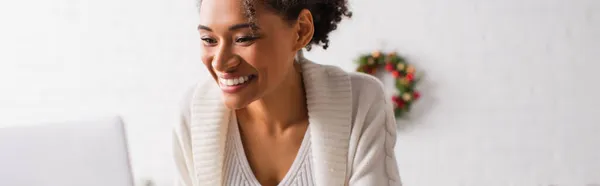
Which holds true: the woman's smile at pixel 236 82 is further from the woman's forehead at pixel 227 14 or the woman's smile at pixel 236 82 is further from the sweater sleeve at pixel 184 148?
the sweater sleeve at pixel 184 148

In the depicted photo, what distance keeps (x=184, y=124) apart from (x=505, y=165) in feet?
7.73

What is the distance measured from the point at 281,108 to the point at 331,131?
0.10 meters

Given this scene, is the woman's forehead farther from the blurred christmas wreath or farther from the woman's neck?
the blurred christmas wreath

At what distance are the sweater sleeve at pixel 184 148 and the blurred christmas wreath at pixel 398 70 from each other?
78.6 inches

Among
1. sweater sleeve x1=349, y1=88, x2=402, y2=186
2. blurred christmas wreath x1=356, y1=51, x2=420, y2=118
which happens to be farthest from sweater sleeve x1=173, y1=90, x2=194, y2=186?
blurred christmas wreath x1=356, y1=51, x2=420, y2=118

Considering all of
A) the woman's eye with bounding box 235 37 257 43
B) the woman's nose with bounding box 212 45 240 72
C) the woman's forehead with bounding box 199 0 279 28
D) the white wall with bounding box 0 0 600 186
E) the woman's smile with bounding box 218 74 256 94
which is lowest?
the white wall with bounding box 0 0 600 186

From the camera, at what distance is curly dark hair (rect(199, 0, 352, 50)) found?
3.16 ft

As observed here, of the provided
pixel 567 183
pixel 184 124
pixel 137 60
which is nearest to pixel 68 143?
pixel 184 124

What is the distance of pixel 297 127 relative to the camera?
3.74ft

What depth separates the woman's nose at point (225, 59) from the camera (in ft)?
3.13

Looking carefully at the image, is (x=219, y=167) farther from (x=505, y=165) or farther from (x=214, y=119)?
(x=505, y=165)

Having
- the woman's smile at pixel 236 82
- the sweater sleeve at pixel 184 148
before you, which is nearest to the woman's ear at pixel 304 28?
the woman's smile at pixel 236 82

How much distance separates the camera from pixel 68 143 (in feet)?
3.81

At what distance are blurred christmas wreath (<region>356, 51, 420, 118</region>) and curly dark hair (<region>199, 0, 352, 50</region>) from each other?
198 cm
